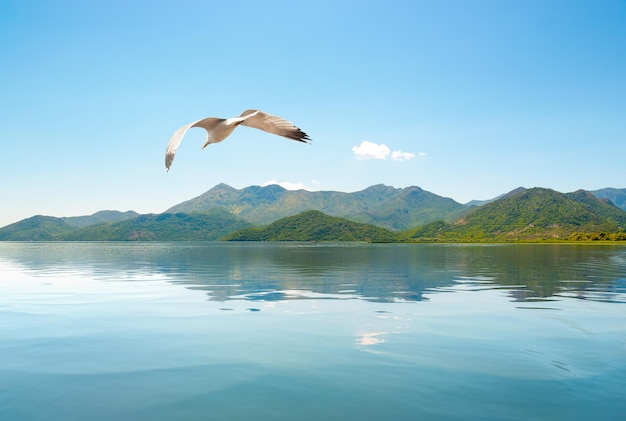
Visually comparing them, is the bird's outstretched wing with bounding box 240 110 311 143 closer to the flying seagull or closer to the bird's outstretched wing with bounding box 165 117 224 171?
the flying seagull

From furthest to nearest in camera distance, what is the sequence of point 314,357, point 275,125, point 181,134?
point 314,357, point 275,125, point 181,134

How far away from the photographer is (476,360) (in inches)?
605

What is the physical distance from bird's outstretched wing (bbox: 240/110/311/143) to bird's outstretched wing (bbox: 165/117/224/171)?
80 cm

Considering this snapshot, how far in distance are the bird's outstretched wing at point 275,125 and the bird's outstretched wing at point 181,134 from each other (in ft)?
2.64

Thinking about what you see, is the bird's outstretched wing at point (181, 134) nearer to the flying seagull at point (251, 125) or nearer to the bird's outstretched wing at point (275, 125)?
the flying seagull at point (251, 125)

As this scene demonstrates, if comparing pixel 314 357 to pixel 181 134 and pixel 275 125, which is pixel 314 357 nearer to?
pixel 275 125

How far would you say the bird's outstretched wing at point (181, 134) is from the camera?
10406 mm

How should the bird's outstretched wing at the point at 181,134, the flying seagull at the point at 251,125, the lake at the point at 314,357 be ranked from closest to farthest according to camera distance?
1. the bird's outstretched wing at the point at 181,134
2. the lake at the point at 314,357
3. the flying seagull at the point at 251,125

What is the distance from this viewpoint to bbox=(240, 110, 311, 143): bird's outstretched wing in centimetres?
1219

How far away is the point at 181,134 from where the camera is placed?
11.3m

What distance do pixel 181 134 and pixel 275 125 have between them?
8.42 feet

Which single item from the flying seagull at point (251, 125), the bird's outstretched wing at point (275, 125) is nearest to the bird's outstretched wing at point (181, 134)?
the flying seagull at point (251, 125)

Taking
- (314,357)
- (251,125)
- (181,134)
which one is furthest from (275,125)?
(314,357)

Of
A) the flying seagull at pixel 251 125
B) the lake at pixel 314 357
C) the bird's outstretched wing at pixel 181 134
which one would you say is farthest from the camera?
the flying seagull at pixel 251 125
